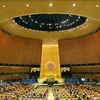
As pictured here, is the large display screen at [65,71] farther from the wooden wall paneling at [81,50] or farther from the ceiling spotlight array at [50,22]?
the ceiling spotlight array at [50,22]

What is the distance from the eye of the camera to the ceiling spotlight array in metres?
20.5

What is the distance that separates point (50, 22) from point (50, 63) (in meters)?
13.4

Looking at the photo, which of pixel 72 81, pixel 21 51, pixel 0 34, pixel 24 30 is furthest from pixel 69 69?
pixel 0 34

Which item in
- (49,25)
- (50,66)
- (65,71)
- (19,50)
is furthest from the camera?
(50,66)

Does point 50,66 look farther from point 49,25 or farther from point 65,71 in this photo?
point 49,25

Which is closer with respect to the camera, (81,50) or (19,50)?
(19,50)

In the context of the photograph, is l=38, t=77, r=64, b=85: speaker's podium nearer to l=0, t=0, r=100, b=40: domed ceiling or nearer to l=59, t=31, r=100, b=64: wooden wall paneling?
l=59, t=31, r=100, b=64: wooden wall paneling

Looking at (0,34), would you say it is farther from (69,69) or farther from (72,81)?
(72,81)

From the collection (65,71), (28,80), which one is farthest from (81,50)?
(28,80)

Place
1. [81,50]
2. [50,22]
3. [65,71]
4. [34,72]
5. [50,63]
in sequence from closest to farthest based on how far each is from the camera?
[50,22] → [81,50] → [65,71] → [34,72] → [50,63]

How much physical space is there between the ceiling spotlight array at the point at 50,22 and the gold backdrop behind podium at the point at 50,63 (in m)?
9.06

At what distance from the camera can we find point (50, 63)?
34156mm

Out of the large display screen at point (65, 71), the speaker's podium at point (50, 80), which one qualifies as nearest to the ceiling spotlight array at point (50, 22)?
the large display screen at point (65, 71)

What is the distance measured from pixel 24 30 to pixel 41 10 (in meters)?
11.7
